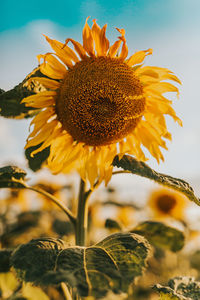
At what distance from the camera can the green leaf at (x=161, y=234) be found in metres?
2.10

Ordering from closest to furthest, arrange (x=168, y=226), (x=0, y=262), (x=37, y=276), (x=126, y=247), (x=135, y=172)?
(x=37, y=276)
(x=126, y=247)
(x=135, y=172)
(x=0, y=262)
(x=168, y=226)

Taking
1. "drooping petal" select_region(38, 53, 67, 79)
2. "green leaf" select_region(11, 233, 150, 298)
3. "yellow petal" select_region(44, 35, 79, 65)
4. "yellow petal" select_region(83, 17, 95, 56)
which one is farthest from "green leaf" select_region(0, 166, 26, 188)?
"yellow petal" select_region(83, 17, 95, 56)

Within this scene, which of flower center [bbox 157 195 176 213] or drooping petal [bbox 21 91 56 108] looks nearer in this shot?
drooping petal [bbox 21 91 56 108]

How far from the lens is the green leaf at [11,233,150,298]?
3.45 feet

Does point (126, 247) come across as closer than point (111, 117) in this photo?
Yes

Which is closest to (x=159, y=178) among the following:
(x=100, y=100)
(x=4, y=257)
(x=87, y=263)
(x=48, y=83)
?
(x=87, y=263)

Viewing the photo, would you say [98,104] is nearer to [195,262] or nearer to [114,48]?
[114,48]

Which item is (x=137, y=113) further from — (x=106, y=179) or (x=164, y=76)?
(x=106, y=179)

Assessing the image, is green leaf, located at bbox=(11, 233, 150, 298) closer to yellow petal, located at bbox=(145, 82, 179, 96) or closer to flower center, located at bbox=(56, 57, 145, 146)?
flower center, located at bbox=(56, 57, 145, 146)

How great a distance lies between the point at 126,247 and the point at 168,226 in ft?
3.03

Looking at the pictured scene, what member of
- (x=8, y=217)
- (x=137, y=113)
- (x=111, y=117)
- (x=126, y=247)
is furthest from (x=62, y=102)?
(x=8, y=217)

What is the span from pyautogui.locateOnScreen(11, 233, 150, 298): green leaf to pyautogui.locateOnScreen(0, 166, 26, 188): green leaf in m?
0.48

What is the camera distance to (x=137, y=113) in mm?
1826

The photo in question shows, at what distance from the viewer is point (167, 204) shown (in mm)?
4875
